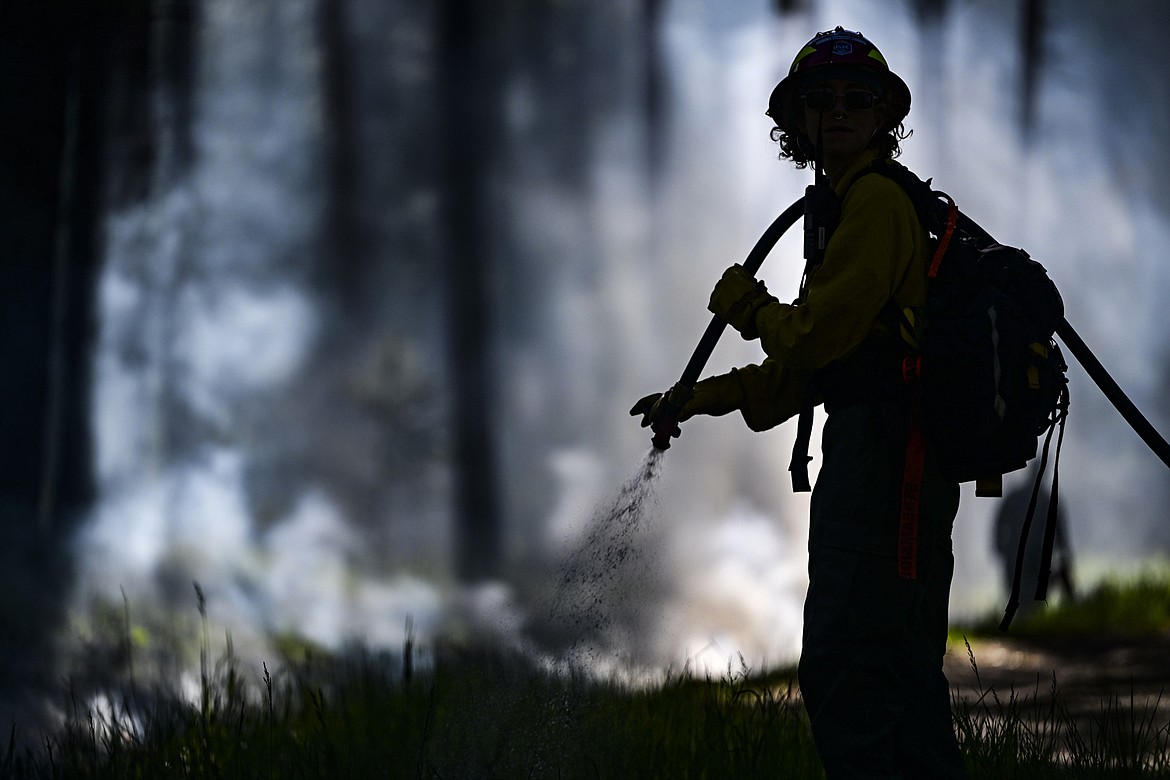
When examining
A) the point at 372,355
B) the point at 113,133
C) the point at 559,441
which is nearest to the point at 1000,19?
the point at 559,441

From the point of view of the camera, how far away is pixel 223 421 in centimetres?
542

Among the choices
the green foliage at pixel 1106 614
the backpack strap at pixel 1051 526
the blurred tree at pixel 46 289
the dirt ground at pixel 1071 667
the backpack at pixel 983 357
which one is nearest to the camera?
the backpack at pixel 983 357

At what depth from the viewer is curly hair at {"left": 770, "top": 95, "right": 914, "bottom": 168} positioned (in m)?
1.90

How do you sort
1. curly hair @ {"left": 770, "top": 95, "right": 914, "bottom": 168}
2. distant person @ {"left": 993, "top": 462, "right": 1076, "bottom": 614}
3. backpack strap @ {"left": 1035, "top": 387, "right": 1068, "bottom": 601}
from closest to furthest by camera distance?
backpack strap @ {"left": 1035, "top": 387, "right": 1068, "bottom": 601}
curly hair @ {"left": 770, "top": 95, "right": 914, "bottom": 168}
distant person @ {"left": 993, "top": 462, "right": 1076, "bottom": 614}

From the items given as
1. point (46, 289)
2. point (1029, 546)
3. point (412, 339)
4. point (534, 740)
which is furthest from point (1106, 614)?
point (46, 289)

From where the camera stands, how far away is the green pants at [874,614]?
164 centimetres

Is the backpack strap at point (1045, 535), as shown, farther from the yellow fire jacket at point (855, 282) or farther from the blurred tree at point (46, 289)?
the blurred tree at point (46, 289)

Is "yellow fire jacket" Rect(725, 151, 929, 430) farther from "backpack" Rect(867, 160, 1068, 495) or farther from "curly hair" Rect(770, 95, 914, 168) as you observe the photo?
"curly hair" Rect(770, 95, 914, 168)

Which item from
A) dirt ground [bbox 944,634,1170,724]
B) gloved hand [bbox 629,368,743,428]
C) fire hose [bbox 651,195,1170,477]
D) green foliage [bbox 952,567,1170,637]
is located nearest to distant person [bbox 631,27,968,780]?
fire hose [bbox 651,195,1170,477]

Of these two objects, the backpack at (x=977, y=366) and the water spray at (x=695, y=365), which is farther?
the water spray at (x=695, y=365)

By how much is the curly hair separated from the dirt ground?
2.72m

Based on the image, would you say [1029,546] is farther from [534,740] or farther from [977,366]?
[977,366]

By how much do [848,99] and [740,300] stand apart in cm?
41

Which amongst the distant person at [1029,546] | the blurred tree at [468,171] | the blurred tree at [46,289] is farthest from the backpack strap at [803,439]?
the distant person at [1029,546]
